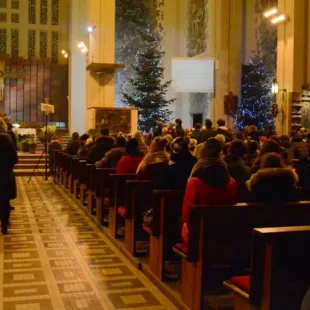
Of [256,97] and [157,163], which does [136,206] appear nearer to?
[157,163]

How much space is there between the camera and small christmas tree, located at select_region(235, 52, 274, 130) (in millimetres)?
18141

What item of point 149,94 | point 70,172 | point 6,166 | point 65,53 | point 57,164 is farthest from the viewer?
point 65,53

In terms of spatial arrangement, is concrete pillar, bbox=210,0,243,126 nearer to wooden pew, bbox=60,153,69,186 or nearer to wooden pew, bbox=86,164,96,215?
wooden pew, bbox=60,153,69,186

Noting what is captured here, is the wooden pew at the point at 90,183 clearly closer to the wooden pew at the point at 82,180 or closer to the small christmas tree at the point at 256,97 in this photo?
the wooden pew at the point at 82,180


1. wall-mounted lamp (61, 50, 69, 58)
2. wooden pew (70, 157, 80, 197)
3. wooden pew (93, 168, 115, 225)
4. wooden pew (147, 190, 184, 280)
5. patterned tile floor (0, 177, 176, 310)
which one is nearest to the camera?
patterned tile floor (0, 177, 176, 310)

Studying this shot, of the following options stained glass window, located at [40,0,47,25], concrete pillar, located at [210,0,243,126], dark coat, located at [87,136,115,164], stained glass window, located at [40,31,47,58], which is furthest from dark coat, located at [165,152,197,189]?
stained glass window, located at [40,0,47,25]

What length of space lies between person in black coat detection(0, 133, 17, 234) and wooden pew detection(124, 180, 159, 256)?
1.75 m

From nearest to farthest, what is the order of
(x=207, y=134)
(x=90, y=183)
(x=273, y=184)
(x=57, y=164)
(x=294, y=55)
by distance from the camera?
(x=273, y=184) → (x=90, y=183) → (x=207, y=134) → (x=57, y=164) → (x=294, y=55)

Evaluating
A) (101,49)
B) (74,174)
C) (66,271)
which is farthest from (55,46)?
(66,271)

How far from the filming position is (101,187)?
7188 millimetres

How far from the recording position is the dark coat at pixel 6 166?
6.46m

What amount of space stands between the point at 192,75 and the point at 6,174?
12.3m

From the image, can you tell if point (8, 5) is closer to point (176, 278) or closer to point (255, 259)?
point (176, 278)

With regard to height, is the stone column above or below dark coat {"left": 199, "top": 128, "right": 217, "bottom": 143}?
above
